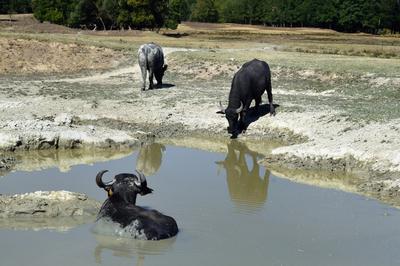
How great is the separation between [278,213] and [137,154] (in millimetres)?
7501

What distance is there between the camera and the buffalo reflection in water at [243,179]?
15.3m

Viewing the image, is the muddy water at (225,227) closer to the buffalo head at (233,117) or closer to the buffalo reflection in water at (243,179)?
the buffalo reflection in water at (243,179)

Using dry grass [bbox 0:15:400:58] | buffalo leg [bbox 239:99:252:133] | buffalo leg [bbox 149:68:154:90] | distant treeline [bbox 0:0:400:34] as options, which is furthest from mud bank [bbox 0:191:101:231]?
distant treeline [bbox 0:0:400:34]

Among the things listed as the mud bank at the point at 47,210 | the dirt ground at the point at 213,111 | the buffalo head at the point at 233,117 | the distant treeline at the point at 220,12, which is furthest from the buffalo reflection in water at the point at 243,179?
the distant treeline at the point at 220,12

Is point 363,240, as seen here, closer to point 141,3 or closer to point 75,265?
point 75,265

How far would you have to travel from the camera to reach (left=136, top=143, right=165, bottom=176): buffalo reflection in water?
1859 centimetres

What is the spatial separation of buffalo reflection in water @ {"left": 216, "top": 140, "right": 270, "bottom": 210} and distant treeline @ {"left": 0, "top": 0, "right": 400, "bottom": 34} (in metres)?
53.2

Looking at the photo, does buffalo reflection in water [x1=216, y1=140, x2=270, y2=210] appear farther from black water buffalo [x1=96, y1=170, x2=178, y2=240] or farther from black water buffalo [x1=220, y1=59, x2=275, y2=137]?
black water buffalo [x1=96, y1=170, x2=178, y2=240]

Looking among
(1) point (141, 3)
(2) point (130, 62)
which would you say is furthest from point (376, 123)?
(1) point (141, 3)

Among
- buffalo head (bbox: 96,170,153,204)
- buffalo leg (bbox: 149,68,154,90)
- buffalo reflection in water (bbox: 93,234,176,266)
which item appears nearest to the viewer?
buffalo reflection in water (bbox: 93,234,176,266)

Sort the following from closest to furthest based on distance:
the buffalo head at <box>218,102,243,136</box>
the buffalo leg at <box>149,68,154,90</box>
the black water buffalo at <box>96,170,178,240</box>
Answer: the black water buffalo at <box>96,170,178,240</box>, the buffalo head at <box>218,102,243,136</box>, the buffalo leg at <box>149,68,154,90</box>

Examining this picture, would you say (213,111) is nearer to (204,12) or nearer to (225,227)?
(225,227)

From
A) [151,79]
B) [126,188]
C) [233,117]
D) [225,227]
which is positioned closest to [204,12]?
[151,79]

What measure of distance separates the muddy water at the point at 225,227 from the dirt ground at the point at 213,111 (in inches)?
55.3
